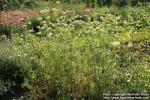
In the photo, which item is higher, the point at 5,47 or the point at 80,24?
the point at 80,24

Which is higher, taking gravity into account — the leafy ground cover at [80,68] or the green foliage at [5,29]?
the leafy ground cover at [80,68]

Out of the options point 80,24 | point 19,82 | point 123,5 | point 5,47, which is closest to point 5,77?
point 19,82

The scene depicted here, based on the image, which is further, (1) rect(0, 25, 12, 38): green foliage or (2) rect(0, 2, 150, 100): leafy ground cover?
(1) rect(0, 25, 12, 38): green foliage

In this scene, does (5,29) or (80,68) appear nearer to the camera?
(80,68)

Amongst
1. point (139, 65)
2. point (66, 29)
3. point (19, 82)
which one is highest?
point (66, 29)

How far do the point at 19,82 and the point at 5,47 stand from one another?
99 centimetres

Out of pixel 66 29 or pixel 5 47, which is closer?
pixel 66 29

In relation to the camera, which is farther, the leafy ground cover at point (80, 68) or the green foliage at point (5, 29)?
the green foliage at point (5, 29)

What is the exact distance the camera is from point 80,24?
6746 millimetres

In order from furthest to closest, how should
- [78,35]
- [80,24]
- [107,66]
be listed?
[80,24]
[78,35]
[107,66]

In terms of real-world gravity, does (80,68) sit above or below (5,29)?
above

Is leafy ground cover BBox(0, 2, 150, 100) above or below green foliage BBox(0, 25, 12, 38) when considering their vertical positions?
above

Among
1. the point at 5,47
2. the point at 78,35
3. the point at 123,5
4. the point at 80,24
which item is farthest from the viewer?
the point at 123,5

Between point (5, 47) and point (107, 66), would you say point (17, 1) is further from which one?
point (107, 66)
